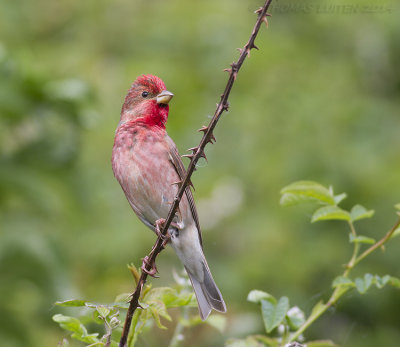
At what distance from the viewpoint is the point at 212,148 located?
7309 millimetres

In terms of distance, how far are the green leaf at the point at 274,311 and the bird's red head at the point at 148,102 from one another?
169 cm

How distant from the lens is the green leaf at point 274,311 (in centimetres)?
261

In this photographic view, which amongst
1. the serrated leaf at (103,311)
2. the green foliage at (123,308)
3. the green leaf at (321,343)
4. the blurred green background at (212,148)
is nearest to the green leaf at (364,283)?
the green leaf at (321,343)

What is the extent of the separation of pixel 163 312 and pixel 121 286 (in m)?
3.09

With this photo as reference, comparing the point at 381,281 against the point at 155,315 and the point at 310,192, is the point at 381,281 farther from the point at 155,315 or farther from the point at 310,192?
the point at 155,315

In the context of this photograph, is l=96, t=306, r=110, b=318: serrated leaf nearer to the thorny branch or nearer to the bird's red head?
the thorny branch

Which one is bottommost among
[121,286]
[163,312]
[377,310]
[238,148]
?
[163,312]

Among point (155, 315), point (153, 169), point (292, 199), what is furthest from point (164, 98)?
point (155, 315)

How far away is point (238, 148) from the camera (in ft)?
23.1

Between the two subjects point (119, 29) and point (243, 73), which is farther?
point (119, 29)

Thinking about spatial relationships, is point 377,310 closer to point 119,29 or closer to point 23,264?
point 23,264

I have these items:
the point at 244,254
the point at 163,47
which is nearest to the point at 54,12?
the point at 163,47

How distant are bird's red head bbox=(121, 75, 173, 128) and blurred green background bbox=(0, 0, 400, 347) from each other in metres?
0.51

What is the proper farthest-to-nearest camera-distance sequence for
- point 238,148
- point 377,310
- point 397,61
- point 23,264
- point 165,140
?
point 397,61 → point 238,148 → point 377,310 → point 23,264 → point 165,140
